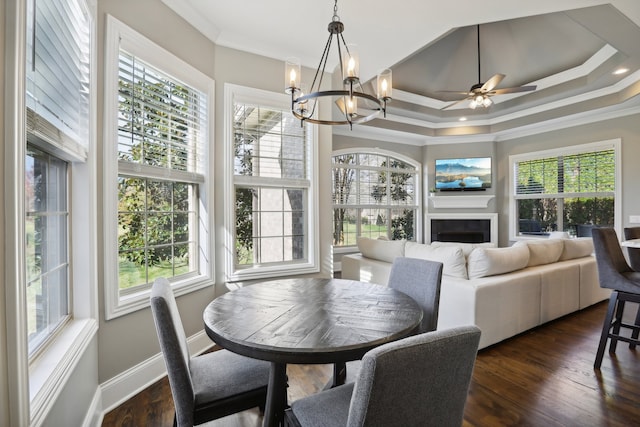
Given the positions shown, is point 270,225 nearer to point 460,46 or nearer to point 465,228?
point 460,46

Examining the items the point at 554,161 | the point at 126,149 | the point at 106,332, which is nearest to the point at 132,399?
the point at 106,332

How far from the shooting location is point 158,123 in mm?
2451

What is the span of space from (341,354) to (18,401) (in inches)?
40.5

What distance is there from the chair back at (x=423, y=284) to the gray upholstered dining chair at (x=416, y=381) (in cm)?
102

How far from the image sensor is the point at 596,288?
393 cm

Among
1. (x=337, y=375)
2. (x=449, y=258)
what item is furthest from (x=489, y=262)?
(x=337, y=375)

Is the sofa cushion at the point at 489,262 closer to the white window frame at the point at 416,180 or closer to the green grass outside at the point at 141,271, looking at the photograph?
the green grass outside at the point at 141,271

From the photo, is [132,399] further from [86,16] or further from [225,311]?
[86,16]

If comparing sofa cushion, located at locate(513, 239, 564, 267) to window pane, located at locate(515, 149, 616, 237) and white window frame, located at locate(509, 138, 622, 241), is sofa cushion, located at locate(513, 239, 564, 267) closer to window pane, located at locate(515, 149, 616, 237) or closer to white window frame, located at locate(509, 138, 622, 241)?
white window frame, located at locate(509, 138, 622, 241)

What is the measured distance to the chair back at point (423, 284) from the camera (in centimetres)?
204

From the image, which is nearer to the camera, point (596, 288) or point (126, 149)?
point (126, 149)

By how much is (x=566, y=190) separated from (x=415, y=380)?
21.9 ft

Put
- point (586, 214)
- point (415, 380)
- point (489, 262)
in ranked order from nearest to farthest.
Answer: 1. point (415, 380)
2. point (489, 262)
3. point (586, 214)

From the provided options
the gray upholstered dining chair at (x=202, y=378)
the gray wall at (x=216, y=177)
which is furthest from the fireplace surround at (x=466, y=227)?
the gray upholstered dining chair at (x=202, y=378)
